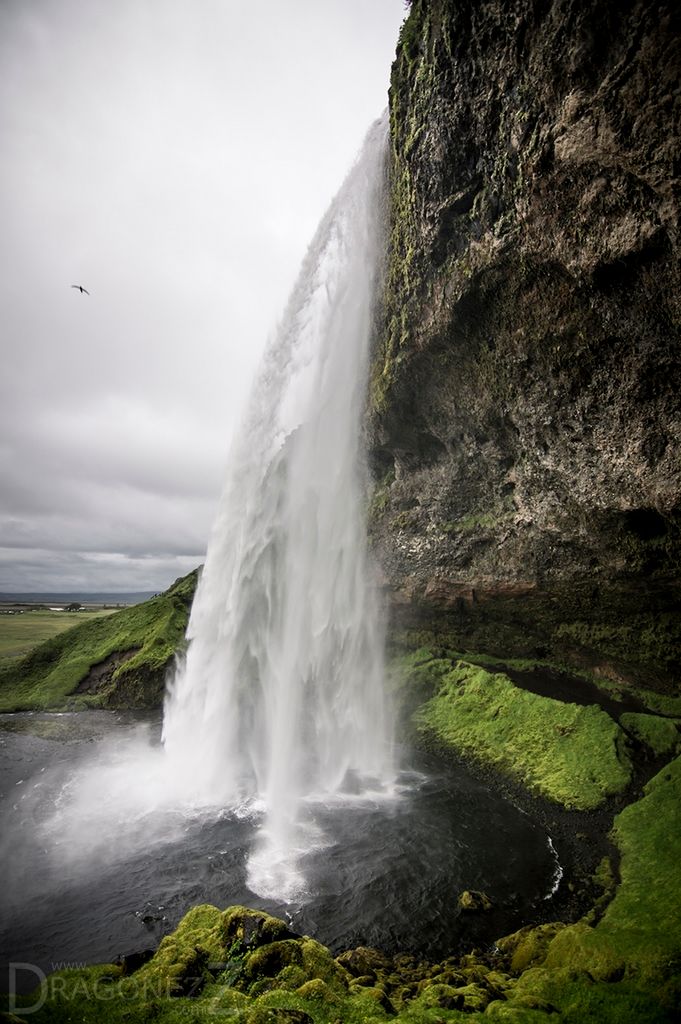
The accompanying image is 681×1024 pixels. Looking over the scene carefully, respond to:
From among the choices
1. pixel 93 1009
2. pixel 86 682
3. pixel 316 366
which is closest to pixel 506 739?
pixel 93 1009

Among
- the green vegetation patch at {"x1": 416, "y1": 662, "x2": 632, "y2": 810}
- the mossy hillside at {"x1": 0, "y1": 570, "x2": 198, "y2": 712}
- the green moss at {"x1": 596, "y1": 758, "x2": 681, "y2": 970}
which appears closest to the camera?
the green moss at {"x1": 596, "y1": 758, "x2": 681, "y2": 970}

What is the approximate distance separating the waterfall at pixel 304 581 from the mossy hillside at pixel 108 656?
33.5ft

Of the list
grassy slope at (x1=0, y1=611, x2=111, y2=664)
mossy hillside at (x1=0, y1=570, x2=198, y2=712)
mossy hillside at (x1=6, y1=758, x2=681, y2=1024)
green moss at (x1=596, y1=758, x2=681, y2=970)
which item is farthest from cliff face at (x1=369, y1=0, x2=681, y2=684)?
grassy slope at (x1=0, y1=611, x2=111, y2=664)

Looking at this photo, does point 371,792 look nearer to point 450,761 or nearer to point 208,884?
point 450,761

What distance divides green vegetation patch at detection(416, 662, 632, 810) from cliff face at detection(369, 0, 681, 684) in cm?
479

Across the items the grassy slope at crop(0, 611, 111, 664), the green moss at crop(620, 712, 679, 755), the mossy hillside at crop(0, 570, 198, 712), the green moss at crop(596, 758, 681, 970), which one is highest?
the green moss at crop(620, 712, 679, 755)

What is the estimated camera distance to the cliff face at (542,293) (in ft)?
39.7

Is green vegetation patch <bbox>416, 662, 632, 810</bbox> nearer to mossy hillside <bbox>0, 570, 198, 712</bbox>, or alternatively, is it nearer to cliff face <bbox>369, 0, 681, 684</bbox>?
cliff face <bbox>369, 0, 681, 684</bbox>

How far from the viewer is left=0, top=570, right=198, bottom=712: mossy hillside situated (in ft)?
123

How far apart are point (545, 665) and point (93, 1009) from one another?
23522 millimetres

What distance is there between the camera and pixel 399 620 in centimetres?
3269

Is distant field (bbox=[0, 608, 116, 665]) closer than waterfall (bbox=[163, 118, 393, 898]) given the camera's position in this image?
No

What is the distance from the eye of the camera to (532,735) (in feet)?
70.8

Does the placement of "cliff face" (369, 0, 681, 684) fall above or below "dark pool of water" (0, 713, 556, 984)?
above
